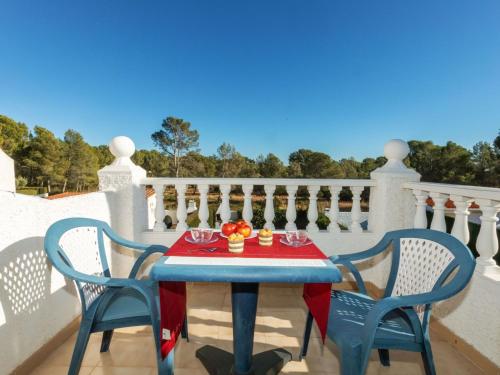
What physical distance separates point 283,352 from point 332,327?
1.90 ft

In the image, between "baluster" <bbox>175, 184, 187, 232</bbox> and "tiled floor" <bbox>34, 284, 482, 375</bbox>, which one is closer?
"tiled floor" <bbox>34, 284, 482, 375</bbox>

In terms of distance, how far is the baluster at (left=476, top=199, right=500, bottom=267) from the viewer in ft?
5.21

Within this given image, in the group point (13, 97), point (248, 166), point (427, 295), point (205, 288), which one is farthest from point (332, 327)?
point (13, 97)

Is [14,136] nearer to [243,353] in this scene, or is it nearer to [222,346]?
[222,346]

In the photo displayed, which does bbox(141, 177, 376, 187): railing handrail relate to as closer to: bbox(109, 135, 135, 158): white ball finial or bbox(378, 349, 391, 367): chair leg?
bbox(109, 135, 135, 158): white ball finial

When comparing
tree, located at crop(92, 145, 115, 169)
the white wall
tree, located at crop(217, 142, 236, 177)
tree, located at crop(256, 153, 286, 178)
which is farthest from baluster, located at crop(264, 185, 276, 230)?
tree, located at crop(92, 145, 115, 169)

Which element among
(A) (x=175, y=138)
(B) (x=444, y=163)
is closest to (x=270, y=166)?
(A) (x=175, y=138)

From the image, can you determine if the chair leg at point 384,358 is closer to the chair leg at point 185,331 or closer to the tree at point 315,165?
the chair leg at point 185,331

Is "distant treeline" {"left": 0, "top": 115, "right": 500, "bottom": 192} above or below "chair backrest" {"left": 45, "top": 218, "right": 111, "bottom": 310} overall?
above

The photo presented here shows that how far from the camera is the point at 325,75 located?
29.8 meters

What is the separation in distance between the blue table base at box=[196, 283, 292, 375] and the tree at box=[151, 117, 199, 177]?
3398 centimetres

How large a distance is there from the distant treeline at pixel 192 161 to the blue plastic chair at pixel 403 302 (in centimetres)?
2659

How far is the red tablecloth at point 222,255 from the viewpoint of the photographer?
1.20 metres

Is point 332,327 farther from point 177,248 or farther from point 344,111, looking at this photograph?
point 344,111
